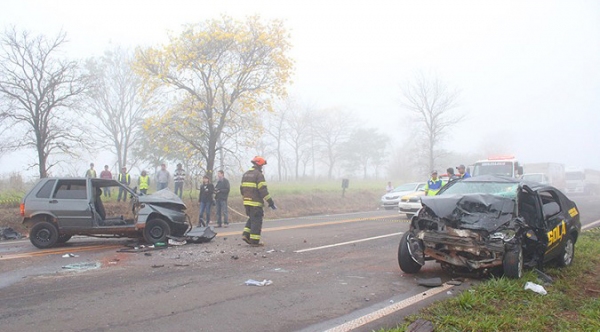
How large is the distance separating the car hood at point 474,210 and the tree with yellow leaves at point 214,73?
1414cm

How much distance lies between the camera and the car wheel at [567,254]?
6.83 meters

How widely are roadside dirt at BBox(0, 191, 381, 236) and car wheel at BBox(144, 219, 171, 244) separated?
1.87 m

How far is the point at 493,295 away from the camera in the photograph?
505cm

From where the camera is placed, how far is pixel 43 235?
8969 millimetres

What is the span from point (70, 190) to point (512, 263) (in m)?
8.90

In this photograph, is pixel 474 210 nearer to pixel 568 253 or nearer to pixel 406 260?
pixel 406 260

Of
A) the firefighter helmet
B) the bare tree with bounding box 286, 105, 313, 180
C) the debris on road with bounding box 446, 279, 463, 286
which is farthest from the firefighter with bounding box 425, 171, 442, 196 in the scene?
the bare tree with bounding box 286, 105, 313, 180

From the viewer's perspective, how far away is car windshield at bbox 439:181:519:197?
661cm

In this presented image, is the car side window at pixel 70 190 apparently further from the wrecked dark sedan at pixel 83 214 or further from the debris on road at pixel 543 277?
the debris on road at pixel 543 277

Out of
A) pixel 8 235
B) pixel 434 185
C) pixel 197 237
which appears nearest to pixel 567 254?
pixel 434 185

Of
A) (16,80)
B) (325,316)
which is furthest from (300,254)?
(16,80)

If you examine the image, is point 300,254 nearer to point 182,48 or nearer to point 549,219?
point 549,219

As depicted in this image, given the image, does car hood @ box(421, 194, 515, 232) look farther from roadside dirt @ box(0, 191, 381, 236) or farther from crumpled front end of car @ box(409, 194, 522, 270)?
roadside dirt @ box(0, 191, 381, 236)

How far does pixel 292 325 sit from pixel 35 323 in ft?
8.53
